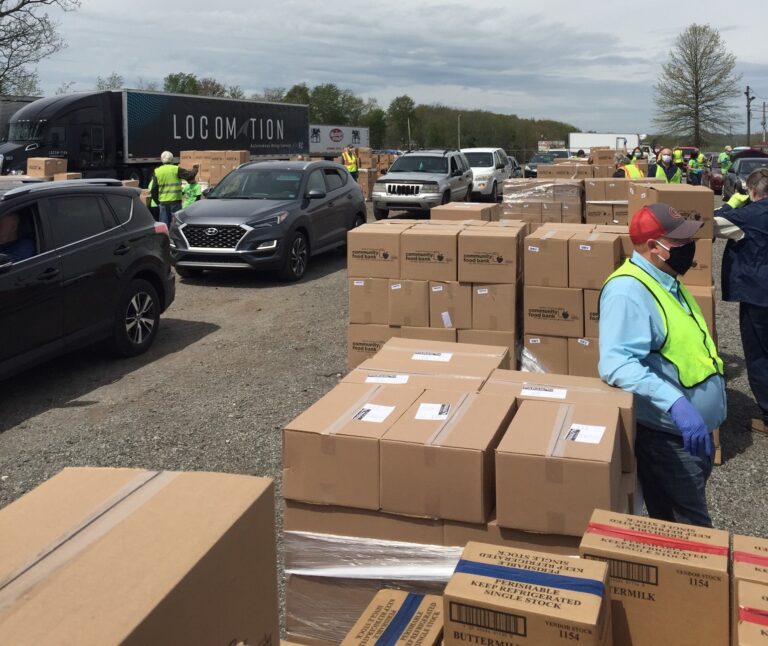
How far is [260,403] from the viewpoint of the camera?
6.90 metres

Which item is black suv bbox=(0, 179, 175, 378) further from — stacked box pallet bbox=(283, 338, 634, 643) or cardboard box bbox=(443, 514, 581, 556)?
cardboard box bbox=(443, 514, 581, 556)

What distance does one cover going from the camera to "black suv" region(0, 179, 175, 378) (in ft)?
22.5

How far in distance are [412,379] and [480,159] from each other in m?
23.2

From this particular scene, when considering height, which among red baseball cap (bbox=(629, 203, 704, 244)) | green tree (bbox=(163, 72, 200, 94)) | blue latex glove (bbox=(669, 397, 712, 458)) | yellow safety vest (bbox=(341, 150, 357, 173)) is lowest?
blue latex glove (bbox=(669, 397, 712, 458))

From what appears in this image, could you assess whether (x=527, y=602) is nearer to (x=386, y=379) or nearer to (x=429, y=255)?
(x=386, y=379)

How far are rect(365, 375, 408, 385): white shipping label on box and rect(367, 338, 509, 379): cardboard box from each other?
13cm

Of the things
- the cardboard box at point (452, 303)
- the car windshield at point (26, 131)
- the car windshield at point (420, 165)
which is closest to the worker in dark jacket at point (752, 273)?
the cardboard box at point (452, 303)

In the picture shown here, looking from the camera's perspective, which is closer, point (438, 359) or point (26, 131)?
point (438, 359)

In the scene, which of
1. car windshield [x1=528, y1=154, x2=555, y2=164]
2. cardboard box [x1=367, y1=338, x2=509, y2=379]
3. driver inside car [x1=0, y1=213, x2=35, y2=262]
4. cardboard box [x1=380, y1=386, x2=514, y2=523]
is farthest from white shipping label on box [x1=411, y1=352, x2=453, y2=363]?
car windshield [x1=528, y1=154, x2=555, y2=164]

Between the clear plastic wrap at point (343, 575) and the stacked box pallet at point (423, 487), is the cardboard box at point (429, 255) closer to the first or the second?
the stacked box pallet at point (423, 487)

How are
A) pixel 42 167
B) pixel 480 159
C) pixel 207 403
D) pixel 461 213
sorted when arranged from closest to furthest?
→ pixel 207 403 < pixel 461 213 < pixel 42 167 < pixel 480 159

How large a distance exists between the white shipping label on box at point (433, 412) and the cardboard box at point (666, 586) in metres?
0.87

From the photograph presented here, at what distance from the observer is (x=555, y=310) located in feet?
21.1

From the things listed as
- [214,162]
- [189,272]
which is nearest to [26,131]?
[214,162]
